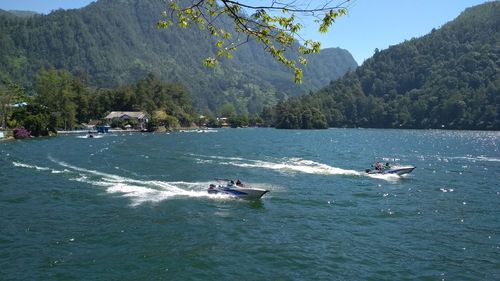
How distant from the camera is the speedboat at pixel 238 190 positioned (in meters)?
42.7

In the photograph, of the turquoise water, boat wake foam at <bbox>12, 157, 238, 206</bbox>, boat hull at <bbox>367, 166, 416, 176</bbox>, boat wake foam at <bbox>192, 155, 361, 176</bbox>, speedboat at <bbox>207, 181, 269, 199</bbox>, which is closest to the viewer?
the turquoise water

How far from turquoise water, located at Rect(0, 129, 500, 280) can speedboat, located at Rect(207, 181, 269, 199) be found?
2.62ft

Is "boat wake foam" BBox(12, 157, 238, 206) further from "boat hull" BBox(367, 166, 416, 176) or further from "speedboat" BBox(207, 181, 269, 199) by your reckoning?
"boat hull" BBox(367, 166, 416, 176)

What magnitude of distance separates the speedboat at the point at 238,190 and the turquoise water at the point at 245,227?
0.80 m

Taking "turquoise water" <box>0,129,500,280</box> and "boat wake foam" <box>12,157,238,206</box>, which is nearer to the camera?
"turquoise water" <box>0,129,500,280</box>

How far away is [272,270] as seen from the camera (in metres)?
24.6

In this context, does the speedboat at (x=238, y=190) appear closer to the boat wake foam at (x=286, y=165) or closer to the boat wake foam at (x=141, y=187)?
the boat wake foam at (x=141, y=187)

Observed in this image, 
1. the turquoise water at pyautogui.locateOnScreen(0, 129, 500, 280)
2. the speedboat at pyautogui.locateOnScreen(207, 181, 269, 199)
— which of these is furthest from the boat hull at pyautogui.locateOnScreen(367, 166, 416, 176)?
the speedboat at pyautogui.locateOnScreen(207, 181, 269, 199)

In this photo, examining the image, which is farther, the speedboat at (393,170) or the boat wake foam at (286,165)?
the boat wake foam at (286,165)

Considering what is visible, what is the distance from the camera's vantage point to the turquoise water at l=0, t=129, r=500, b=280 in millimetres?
24750

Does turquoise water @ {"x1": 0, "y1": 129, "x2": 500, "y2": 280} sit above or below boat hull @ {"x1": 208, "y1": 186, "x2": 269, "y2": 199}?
below

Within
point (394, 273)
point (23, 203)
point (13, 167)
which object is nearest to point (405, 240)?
point (394, 273)

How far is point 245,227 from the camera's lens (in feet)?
109

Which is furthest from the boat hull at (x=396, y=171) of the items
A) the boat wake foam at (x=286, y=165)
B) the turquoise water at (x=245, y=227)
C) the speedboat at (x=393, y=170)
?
the boat wake foam at (x=286, y=165)
